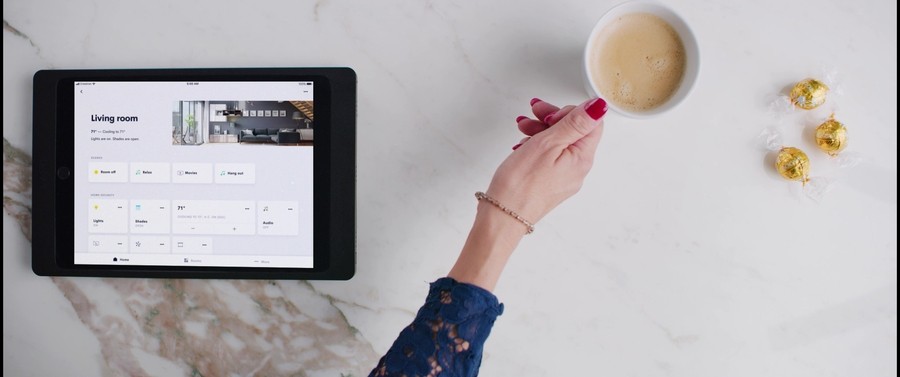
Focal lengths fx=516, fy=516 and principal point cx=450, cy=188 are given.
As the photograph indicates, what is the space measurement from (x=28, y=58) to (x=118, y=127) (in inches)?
7.3

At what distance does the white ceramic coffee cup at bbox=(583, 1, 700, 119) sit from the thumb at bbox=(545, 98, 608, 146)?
0.03 m

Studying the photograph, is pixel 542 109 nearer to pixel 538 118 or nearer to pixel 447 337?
pixel 538 118

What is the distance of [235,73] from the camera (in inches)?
26.2

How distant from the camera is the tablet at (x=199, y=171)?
66 centimetres

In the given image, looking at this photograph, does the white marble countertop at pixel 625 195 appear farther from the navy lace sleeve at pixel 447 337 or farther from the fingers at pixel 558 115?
the navy lace sleeve at pixel 447 337

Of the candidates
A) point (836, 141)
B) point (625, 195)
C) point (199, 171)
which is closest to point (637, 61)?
point (625, 195)

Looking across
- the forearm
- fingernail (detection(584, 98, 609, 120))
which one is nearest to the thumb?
fingernail (detection(584, 98, 609, 120))

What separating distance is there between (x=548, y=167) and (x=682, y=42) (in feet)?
0.74

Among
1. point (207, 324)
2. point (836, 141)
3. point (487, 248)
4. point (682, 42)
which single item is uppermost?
point (682, 42)

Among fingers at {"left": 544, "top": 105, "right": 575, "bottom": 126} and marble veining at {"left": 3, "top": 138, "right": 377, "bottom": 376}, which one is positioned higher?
fingers at {"left": 544, "top": 105, "right": 575, "bottom": 126}

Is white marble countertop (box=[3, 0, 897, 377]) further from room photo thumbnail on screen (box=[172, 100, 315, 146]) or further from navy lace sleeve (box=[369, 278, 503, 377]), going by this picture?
navy lace sleeve (box=[369, 278, 503, 377])

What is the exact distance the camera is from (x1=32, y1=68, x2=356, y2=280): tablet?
66 centimetres

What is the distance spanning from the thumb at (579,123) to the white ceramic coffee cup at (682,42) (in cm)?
3

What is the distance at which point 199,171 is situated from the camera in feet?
2.16
